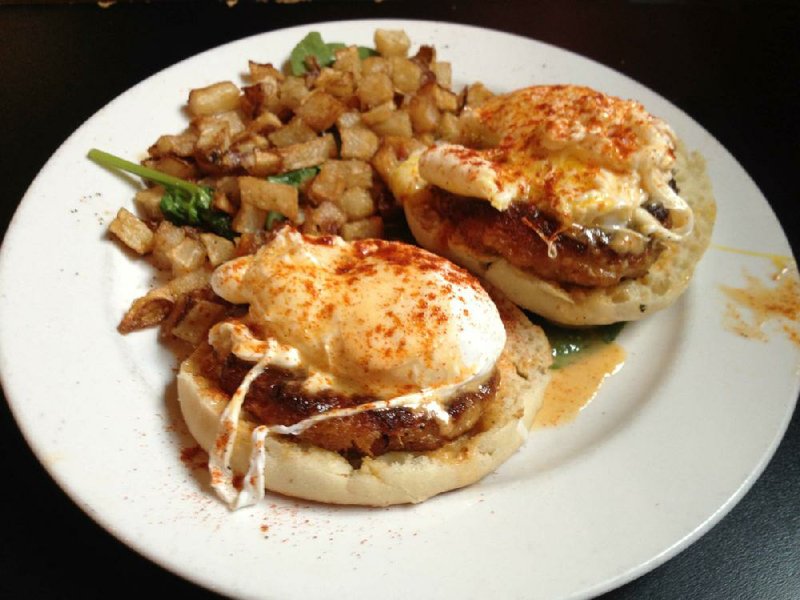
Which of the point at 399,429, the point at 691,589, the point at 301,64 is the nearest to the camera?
the point at 399,429

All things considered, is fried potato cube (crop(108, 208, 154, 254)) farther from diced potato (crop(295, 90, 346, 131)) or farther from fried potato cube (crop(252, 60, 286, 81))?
fried potato cube (crop(252, 60, 286, 81))

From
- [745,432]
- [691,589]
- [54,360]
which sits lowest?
[691,589]

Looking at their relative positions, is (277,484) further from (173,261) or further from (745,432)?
(745,432)

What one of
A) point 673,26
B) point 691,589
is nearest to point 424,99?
point 691,589

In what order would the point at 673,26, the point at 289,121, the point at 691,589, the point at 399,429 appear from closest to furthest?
the point at 399,429
the point at 691,589
the point at 289,121
the point at 673,26

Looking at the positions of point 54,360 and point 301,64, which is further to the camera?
point 301,64

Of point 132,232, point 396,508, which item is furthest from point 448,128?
point 396,508

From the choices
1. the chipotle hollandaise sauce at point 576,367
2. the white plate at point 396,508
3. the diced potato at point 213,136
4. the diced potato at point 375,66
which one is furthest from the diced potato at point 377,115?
the chipotle hollandaise sauce at point 576,367

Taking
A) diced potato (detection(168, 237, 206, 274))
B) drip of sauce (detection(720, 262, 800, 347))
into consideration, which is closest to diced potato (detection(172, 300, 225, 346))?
diced potato (detection(168, 237, 206, 274))
